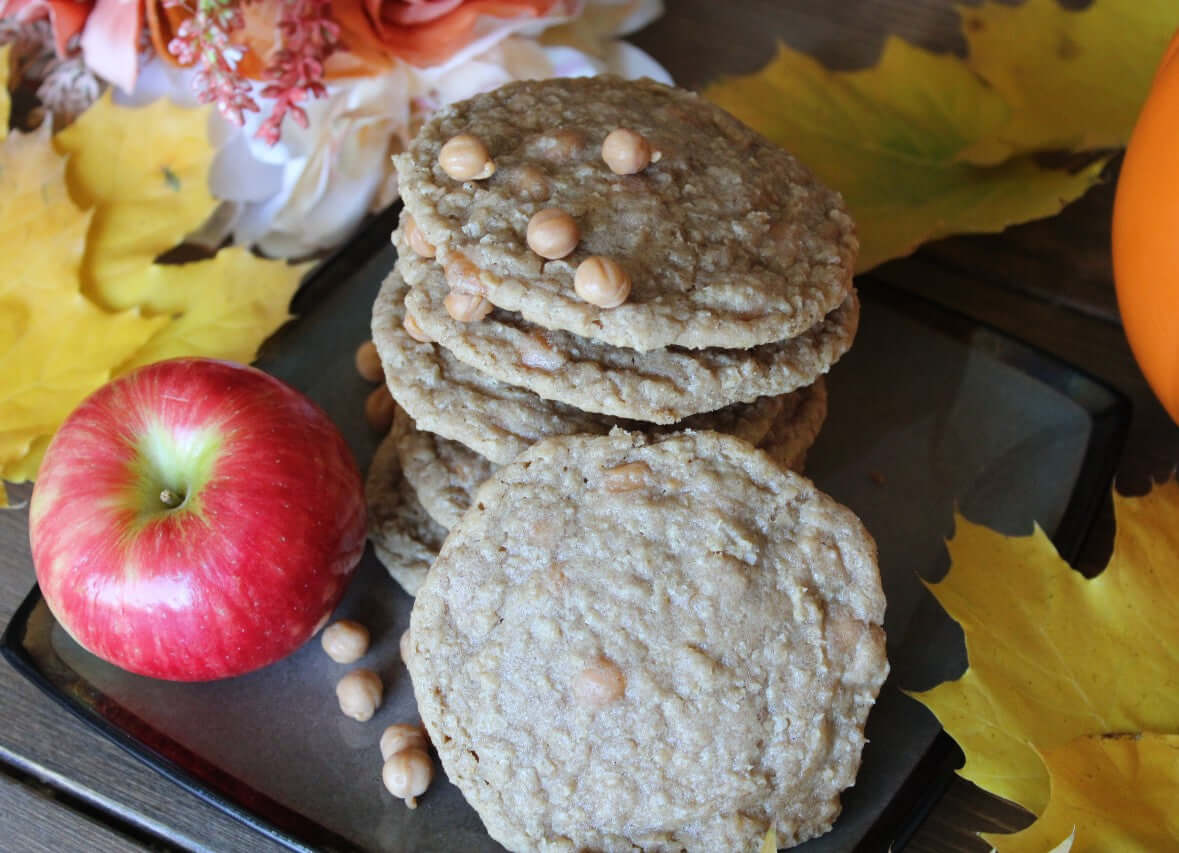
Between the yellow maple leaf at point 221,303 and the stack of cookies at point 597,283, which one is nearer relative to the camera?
the stack of cookies at point 597,283

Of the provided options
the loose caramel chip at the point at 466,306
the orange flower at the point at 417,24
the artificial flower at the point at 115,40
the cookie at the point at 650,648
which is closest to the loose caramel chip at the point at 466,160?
the loose caramel chip at the point at 466,306

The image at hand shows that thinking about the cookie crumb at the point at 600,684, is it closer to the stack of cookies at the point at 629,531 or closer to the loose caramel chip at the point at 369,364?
the stack of cookies at the point at 629,531

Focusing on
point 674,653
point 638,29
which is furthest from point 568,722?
point 638,29

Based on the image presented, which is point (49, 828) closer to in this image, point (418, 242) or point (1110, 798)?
point (418, 242)

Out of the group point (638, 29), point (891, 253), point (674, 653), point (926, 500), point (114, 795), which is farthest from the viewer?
point (638, 29)

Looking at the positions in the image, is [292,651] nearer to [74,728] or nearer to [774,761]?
[74,728]

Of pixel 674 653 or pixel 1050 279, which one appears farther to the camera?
pixel 1050 279

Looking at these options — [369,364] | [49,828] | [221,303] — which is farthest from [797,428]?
[49,828]
